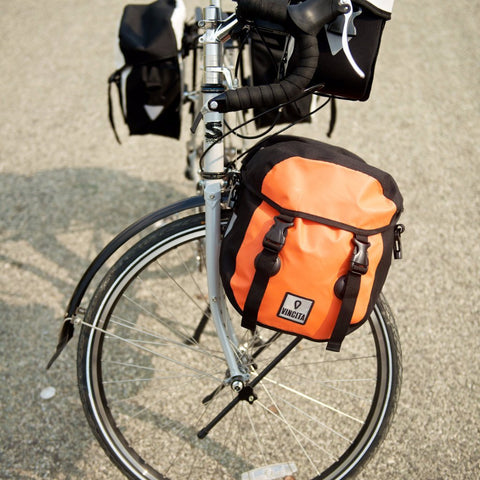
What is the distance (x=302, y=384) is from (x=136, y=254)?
1125mm

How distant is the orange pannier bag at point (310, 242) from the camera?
1223 millimetres

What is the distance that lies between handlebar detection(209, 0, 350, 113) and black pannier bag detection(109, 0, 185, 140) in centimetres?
115

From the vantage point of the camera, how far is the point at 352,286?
1.23m

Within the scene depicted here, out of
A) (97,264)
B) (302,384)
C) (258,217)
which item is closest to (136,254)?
(97,264)

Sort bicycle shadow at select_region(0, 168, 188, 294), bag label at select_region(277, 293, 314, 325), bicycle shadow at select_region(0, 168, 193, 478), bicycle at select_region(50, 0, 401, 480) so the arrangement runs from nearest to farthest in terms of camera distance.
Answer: bag label at select_region(277, 293, 314, 325) < bicycle at select_region(50, 0, 401, 480) < bicycle shadow at select_region(0, 168, 193, 478) < bicycle shadow at select_region(0, 168, 188, 294)

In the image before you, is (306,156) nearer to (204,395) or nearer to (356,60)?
(356,60)

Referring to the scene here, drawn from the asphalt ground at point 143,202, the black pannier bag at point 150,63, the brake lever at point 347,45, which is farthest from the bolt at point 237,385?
the black pannier bag at point 150,63

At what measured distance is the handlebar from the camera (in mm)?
1141

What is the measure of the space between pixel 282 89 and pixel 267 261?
428 mm

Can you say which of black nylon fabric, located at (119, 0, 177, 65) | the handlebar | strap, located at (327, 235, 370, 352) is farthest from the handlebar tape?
black nylon fabric, located at (119, 0, 177, 65)

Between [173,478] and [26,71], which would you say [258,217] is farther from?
[26,71]

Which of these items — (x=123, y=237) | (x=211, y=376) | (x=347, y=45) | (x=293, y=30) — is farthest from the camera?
(x=211, y=376)

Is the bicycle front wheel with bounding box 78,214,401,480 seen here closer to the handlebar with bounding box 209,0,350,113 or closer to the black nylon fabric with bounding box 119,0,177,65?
the handlebar with bounding box 209,0,350,113

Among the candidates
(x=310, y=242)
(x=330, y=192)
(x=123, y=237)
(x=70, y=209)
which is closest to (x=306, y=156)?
(x=330, y=192)
